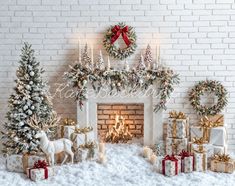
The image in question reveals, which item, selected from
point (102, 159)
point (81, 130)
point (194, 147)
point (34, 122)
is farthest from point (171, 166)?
point (34, 122)

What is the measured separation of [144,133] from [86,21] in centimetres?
193

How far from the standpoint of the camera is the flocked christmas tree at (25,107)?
6133 millimetres

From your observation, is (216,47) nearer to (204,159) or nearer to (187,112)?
(187,112)

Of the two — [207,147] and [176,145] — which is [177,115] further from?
[207,147]

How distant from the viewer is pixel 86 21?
691 centimetres

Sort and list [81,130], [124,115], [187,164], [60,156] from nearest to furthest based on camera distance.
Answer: [187,164] → [60,156] → [81,130] → [124,115]

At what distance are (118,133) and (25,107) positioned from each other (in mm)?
1713

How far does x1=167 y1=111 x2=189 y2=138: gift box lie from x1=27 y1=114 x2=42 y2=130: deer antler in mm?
1891

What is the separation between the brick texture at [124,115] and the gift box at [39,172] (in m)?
1.61

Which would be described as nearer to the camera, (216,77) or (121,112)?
(216,77)

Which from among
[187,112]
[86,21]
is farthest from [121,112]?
[86,21]

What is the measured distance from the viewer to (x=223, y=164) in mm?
6055

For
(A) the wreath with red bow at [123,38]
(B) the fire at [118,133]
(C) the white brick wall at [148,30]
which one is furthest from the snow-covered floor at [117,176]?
(A) the wreath with red bow at [123,38]

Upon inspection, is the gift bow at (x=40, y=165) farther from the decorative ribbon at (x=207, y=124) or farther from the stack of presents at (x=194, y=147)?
the decorative ribbon at (x=207, y=124)
